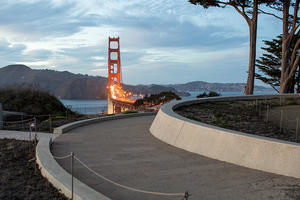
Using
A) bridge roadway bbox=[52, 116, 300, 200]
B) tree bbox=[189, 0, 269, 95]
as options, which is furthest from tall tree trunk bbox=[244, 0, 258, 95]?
bridge roadway bbox=[52, 116, 300, 200]

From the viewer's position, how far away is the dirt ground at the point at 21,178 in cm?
367

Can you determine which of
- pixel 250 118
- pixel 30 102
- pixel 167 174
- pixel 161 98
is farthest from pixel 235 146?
pixel 161 98

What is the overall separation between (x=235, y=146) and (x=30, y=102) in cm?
1330

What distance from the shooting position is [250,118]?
7.79 m

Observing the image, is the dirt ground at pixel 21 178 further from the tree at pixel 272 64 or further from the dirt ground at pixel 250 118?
the tree at pixel 272 64

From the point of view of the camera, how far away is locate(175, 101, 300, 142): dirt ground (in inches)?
249

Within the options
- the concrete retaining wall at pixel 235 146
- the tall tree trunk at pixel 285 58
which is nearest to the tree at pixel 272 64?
the tall tree trunk at pixel 285 58

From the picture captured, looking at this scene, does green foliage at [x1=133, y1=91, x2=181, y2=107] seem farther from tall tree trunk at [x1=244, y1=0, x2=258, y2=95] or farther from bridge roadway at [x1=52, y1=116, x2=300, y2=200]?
bridge roadway at [x1=52, y1=116, x2=300, y2=200]

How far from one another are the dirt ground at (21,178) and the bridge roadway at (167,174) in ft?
1.50

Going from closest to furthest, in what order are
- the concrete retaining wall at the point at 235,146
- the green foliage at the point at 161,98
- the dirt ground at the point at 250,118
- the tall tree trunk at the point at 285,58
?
1. the concrete retaining wall at the point at 235,146
2. the dirt ground at the point at 250,118
3. the tall tree trunk at the point at 285,58
4. the green foliage at the point at 161,98

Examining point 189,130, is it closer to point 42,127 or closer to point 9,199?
point 9,199

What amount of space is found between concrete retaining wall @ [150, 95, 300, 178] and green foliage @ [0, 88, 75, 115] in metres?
10.2

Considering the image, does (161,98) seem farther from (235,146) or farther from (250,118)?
(235,146)

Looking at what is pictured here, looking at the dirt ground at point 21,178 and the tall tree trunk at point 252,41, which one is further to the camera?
the tall tree trunk at point 252,41
